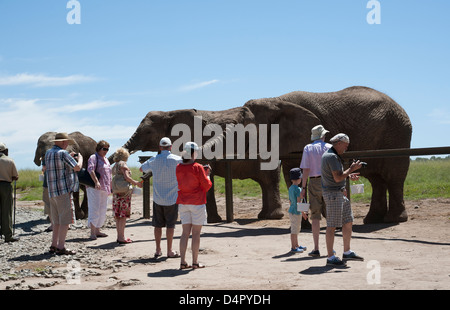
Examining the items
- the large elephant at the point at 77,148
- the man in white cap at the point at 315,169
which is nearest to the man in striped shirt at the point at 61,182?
the man in white cap at the point at 315,169

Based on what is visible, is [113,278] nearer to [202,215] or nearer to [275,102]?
[202,215]

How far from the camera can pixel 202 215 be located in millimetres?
7660

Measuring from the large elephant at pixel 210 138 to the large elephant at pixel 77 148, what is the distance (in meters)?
A: 1.95

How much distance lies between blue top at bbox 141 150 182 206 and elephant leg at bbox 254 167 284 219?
633cm

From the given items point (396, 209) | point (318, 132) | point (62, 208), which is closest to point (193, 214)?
point (318, 132)

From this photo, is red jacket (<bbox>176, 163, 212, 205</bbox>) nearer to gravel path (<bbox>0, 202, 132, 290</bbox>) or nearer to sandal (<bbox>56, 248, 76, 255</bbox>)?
gravel path (<bbox>0, 202, 132, 290</bbox>)

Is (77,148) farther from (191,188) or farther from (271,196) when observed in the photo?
(191,188)

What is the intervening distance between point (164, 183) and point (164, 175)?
4.9 inches

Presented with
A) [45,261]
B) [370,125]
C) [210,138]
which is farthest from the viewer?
[210,138]

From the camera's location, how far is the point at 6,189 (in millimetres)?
11250

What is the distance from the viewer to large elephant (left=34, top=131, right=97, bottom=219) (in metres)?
15.6

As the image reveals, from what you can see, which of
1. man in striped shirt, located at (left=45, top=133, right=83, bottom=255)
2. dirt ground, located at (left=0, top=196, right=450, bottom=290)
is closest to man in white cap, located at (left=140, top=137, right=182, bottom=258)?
dirt ground, located at (left=0, top=196, right=450, bottom=290)
